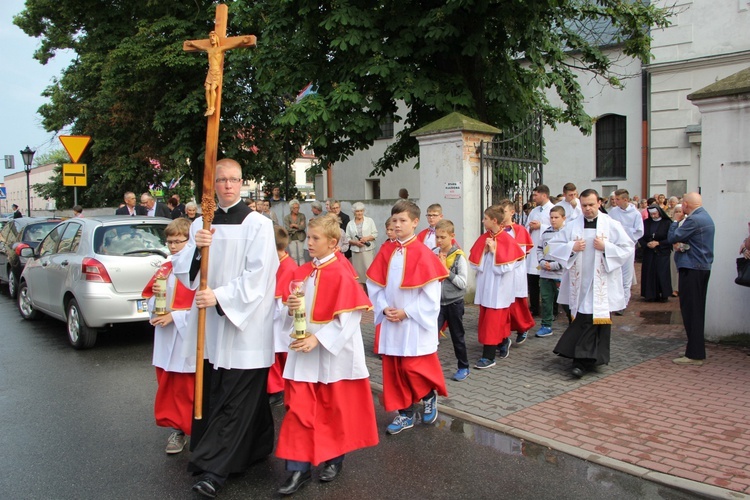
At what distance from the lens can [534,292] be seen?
9680mm

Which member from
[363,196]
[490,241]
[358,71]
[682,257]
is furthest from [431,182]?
[363,196]

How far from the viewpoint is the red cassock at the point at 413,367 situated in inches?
202

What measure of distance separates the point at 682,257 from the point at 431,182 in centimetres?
466

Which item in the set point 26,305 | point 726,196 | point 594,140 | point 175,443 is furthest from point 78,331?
point 594,140

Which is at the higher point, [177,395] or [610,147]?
[610,147]

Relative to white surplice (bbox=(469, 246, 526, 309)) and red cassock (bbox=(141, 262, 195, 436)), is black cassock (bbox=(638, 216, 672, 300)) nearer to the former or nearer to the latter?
white surplice (bbox=(469, 246, 526, 309))

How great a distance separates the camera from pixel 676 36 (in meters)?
18.8

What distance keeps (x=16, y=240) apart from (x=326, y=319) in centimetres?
1236

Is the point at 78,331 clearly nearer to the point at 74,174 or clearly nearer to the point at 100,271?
the point at 100,271

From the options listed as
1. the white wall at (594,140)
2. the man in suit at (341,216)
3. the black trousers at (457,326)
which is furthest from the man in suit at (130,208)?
the white wall at (594,140)

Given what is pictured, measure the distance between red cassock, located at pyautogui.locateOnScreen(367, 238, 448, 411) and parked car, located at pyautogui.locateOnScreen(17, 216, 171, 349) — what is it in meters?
4.05

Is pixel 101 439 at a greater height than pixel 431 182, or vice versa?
pixel 431 182

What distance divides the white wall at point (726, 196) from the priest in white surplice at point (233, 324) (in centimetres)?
601

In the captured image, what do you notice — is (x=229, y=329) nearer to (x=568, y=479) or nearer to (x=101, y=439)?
(x=101, y=439)
